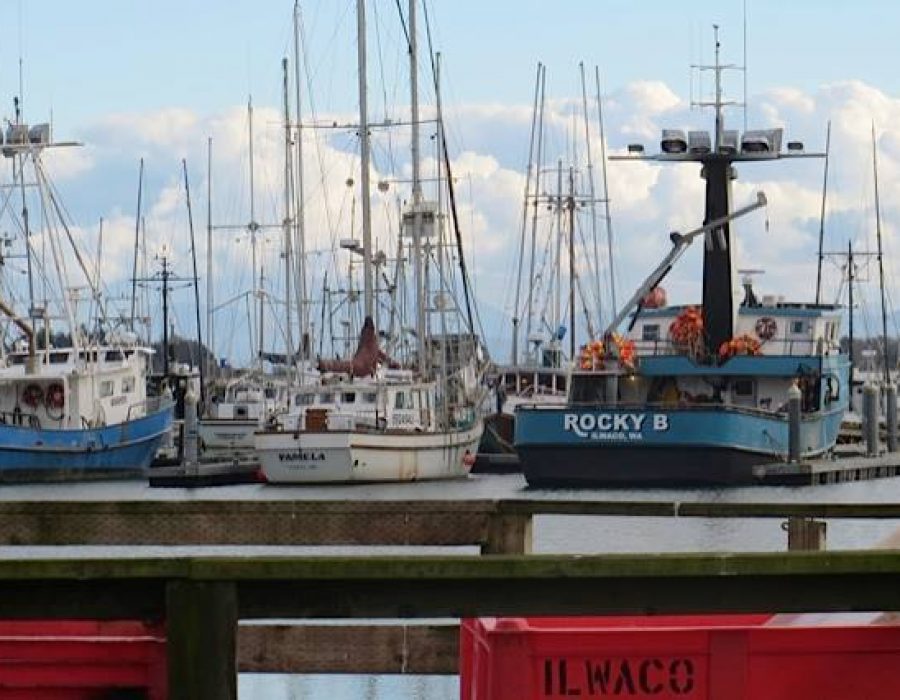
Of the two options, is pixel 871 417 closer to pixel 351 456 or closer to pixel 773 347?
pixel 773 347

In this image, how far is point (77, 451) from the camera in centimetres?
7062

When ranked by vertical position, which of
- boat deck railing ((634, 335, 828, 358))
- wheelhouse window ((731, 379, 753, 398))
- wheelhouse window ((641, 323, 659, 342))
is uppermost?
wheelhouse window ((641, 323, 659, 342))

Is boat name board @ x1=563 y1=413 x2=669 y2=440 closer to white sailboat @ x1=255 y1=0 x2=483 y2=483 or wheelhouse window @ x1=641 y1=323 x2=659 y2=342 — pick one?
wheelhouse window @ x1=641 y1=323 x2=659 y2=342

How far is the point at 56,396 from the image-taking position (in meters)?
72.4

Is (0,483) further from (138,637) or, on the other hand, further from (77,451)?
(138,637)

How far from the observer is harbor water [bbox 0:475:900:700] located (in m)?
13.8

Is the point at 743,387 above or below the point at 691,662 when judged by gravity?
below

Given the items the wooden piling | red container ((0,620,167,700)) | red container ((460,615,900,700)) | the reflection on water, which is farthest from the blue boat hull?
the wooden piling

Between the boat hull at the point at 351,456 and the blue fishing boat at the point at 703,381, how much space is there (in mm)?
3933

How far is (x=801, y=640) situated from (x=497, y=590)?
3.94ft

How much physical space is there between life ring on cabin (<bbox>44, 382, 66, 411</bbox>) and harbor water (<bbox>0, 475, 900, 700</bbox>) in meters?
3.37

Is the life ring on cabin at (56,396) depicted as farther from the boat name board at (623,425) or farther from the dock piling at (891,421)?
the dock piling at (891,421)

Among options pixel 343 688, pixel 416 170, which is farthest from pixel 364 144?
pixel 343 688

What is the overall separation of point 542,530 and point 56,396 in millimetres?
37583
